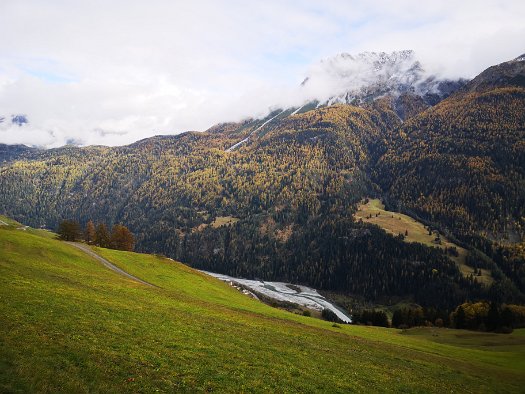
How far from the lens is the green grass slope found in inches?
921

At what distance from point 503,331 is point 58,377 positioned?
119 metres

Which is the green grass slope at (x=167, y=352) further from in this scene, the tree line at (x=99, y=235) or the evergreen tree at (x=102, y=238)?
the evergreen tree at (x=102, y=238)

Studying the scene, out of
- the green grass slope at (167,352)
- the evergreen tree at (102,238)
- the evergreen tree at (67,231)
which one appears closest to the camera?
the green grass slope at (167,352)

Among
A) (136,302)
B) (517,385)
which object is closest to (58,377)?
(136,302)

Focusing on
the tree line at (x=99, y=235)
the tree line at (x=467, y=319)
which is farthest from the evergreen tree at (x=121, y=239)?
the tree line at (x=467, y=319)

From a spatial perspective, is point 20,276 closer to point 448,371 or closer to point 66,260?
point 66,260

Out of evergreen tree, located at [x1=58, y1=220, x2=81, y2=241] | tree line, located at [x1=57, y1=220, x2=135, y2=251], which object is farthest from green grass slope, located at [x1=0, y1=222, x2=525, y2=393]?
tree line, located at [x1=57, y1=220, x2=135, y2=251]

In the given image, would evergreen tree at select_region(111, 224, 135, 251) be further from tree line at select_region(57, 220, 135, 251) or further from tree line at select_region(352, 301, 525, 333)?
tree line at select_region(352, 301, 525, 333)

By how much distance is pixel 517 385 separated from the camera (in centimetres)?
4394

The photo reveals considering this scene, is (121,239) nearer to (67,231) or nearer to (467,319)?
(67,231)

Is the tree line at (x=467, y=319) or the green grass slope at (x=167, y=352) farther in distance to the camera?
the tree line at (x=467, y=319)

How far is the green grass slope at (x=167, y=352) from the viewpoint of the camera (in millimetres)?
23391

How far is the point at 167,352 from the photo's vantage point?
97.4 feet

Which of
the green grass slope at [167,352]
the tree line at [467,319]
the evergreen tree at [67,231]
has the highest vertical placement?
the evergreen tree at [67,231]
